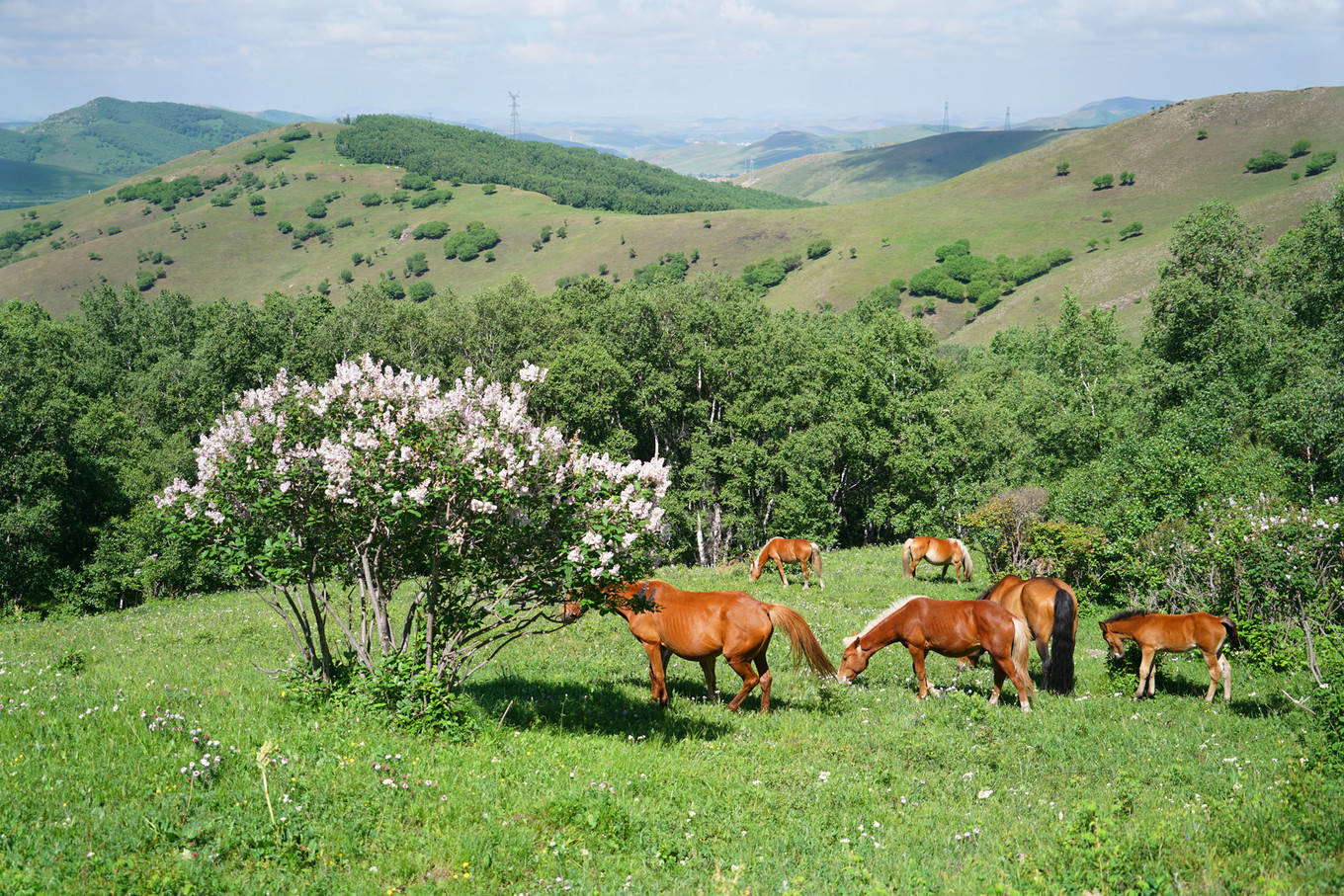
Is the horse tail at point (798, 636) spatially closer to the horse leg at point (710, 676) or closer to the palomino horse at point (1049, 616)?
the horse leg at point (710, 676)

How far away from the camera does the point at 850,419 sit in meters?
51.5

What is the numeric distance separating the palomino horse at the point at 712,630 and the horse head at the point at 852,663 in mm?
2076

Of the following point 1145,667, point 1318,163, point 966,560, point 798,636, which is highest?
point 1318,163

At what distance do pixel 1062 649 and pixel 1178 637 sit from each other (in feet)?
6.71

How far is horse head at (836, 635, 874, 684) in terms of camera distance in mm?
15406

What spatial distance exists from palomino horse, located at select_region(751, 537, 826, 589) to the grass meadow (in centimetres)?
1247

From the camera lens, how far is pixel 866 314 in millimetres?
87188

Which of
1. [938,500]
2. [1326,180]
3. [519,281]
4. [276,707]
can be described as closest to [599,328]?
[519,281]

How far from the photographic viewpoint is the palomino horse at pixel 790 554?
88.7 ft

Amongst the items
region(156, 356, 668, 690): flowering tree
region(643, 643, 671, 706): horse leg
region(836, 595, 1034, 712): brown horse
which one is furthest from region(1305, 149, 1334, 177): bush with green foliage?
region(156, 356, 668, 690): flowering tree

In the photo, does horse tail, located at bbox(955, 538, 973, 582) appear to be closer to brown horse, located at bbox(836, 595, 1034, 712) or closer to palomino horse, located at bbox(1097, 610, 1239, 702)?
palomino horse, located at bbox(1097, 610, 1239, 702)

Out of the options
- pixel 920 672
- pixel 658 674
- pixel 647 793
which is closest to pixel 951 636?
pixel 920 672

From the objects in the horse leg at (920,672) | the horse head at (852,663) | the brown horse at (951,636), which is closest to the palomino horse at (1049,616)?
the brown horse at (951,636)

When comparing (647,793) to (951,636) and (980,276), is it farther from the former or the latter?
(980,276)
